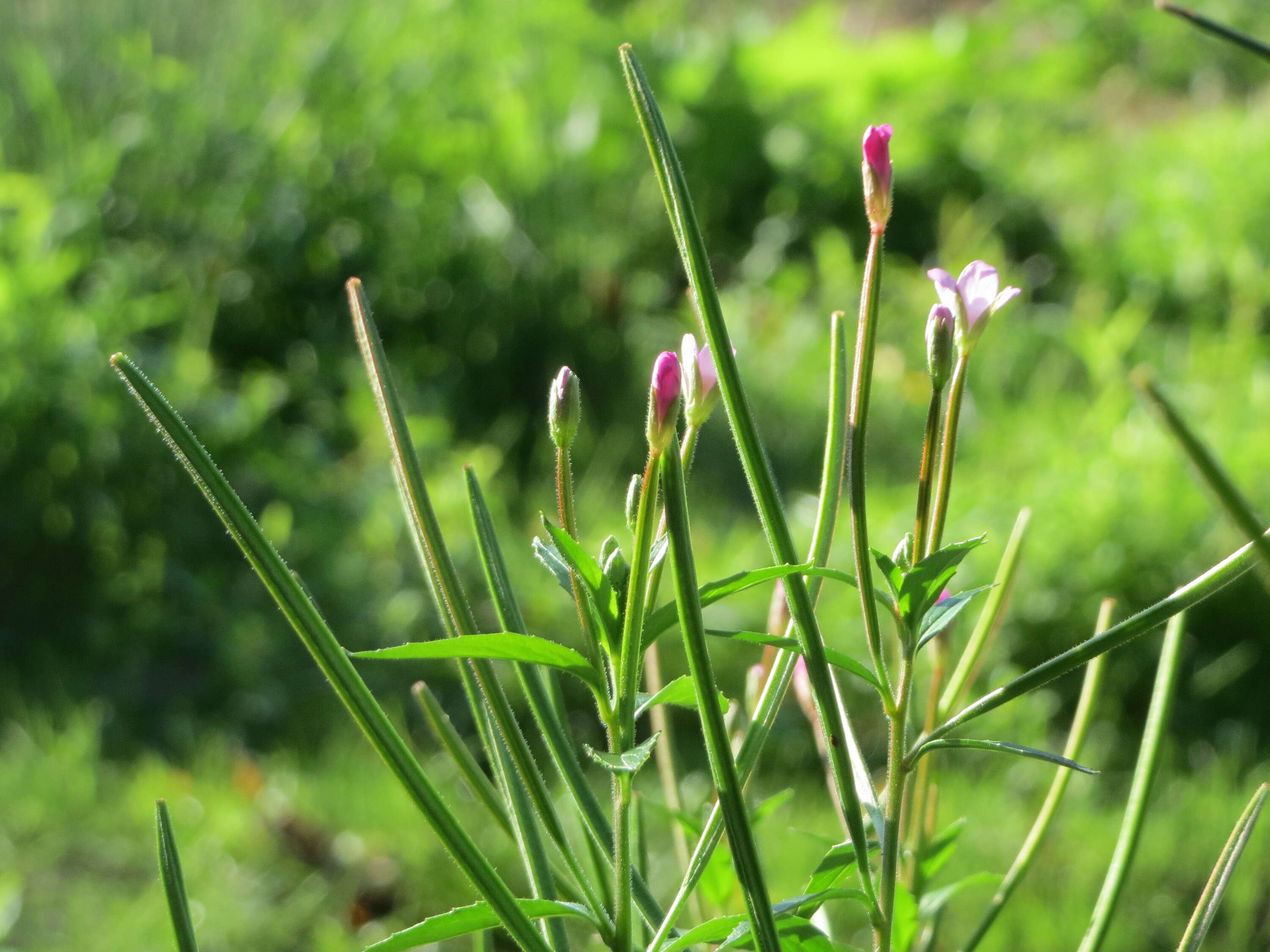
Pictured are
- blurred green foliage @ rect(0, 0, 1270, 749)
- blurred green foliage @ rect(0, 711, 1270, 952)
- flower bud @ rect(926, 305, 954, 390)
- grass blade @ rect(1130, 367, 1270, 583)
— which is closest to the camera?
grass blade @ rect(1130, 367, 1270, 583)

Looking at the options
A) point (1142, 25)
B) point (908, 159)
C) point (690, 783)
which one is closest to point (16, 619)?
point (690, 783)

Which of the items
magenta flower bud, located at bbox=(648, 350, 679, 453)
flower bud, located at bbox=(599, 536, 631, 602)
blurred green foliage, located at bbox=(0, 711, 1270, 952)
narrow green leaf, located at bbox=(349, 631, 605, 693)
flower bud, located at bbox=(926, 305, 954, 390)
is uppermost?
flower bud, located at bbox=(926, 305, 954, 390)

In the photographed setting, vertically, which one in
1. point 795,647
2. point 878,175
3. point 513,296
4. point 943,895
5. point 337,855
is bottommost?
point 337,855

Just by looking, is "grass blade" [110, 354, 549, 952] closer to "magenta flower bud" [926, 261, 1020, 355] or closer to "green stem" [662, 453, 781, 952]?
"green stem" [662, 453, 781, 952]

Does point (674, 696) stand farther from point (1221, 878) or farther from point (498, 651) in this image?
point (1221, 878)

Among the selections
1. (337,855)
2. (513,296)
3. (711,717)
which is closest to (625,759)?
(711,717)

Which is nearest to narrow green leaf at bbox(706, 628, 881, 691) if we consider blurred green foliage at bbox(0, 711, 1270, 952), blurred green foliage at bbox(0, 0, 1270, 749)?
blurred green foliage at bbox(0, 711, 1270, 952)
